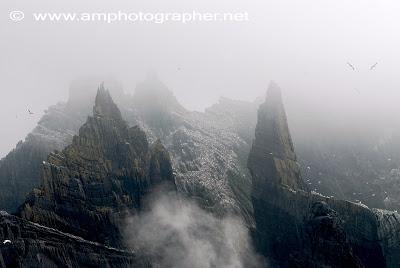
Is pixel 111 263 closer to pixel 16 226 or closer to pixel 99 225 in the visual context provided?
pixel 99 225

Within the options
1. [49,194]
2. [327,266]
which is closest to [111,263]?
[49,194]

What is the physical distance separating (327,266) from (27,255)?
279 ft

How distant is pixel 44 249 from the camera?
166 meters

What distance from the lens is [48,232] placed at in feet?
560

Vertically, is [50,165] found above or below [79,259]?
above

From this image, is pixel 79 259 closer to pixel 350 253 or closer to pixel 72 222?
pixel 72 222

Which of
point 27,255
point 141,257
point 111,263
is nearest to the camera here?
point 27,255

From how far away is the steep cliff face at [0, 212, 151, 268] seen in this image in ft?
528

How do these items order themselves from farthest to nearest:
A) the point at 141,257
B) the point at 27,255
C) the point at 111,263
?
1. the point at 141,257
2. the point at 111,263
3. the point at 27,255

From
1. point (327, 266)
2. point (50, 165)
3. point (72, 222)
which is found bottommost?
point (327, 266)

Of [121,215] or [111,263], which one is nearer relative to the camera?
[111,263]

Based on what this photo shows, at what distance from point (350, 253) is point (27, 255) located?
3564 inches

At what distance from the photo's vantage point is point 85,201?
19312cm

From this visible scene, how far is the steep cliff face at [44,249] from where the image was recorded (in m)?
161
